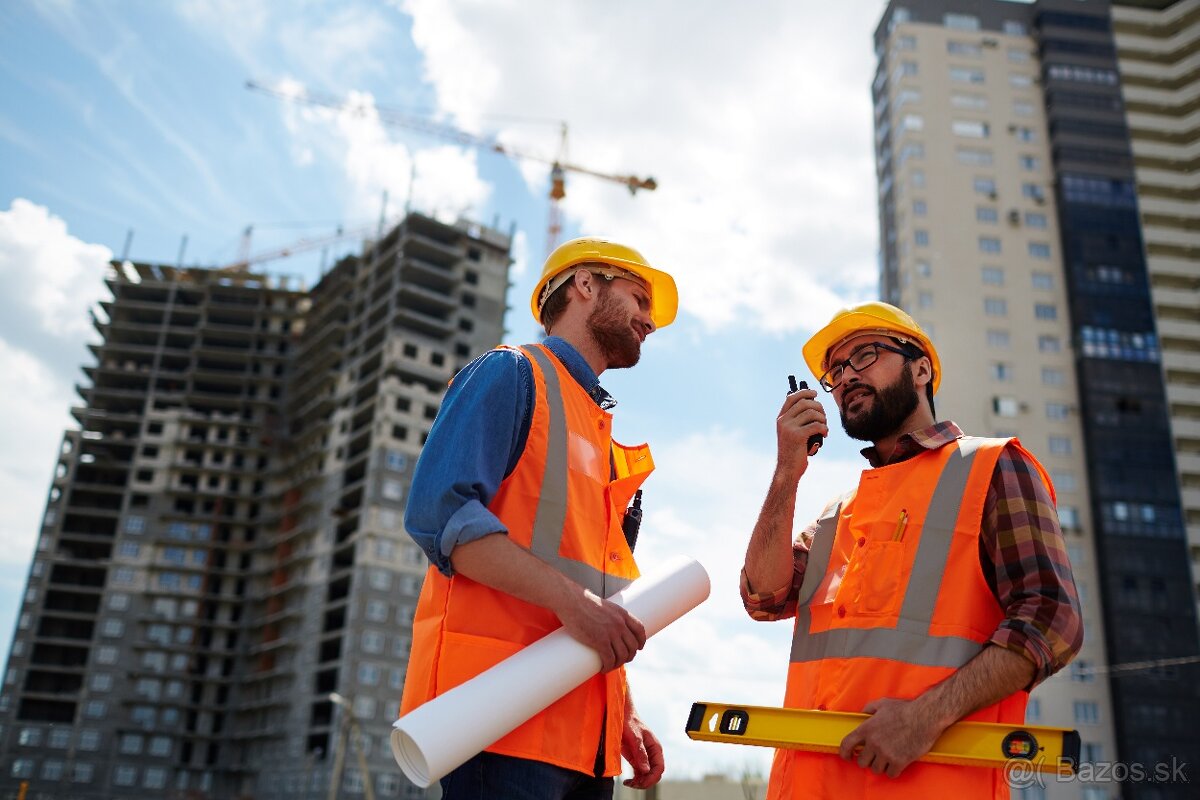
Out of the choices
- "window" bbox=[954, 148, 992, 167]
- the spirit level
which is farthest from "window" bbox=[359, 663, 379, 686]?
the spirit level

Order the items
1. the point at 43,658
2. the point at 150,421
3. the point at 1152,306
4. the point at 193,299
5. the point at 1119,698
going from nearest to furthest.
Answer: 1. the point at 1119,698
2. the point at 1152,306
3. the point at 43,658
4. the point at 150,421
5. the point at 193,299

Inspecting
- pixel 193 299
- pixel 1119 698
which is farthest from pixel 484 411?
pixel 193 299

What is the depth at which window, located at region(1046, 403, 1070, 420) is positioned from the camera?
6894cm

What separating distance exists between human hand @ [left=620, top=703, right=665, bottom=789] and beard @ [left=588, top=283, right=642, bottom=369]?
128cm

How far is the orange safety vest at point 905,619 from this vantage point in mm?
3193

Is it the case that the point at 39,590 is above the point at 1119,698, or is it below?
above

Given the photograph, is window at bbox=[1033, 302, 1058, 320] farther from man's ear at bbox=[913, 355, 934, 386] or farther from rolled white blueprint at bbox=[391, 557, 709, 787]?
rolled white blueprint at bbox=[391, 557, 709, 787]

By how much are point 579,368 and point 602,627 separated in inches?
42.2

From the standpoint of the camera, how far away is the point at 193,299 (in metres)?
108

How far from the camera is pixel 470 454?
312cm

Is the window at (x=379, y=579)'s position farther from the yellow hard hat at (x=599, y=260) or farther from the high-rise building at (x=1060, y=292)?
the yellow hard hat at (x=599, y=260)

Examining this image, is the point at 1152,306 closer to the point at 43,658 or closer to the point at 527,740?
the point at 527,740

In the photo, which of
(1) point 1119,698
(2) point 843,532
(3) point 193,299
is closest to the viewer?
(2) point 843,532

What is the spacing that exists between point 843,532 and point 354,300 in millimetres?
93436
